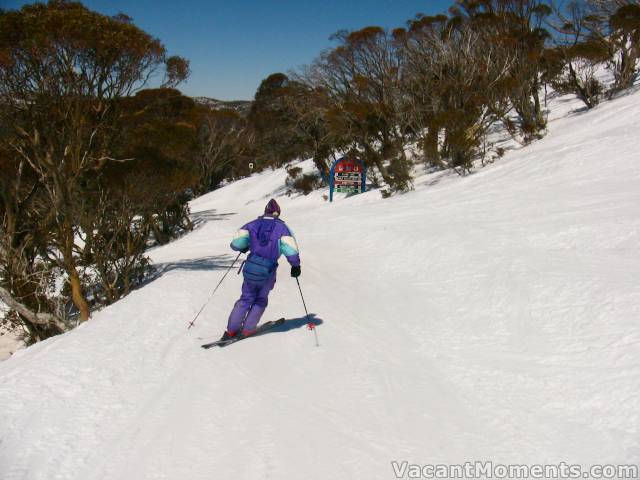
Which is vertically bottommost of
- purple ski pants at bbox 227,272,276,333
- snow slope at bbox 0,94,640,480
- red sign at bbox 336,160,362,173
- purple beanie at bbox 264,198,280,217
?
snow slope at bbox 0,94,640,480

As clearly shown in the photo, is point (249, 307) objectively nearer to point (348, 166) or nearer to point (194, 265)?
point (194, 265)

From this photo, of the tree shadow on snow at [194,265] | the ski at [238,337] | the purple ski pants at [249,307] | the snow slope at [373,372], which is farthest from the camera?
the tree shadow on snow at [194,265]

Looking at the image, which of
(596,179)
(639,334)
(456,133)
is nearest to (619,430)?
(639,334)

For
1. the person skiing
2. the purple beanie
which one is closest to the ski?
the person skiing

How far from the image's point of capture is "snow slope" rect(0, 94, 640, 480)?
134 inches

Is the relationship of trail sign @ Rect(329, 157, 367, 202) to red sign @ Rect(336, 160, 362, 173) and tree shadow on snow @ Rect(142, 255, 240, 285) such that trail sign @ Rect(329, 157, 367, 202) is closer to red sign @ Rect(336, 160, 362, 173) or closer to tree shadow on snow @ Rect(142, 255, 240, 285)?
red sign @ Rect(336, 160, 362, 173)

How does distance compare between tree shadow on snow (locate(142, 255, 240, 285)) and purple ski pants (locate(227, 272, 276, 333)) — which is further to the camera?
tree shadow on snow (locate(142, 255, 240, 285))

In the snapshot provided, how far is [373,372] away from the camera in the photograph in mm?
4871

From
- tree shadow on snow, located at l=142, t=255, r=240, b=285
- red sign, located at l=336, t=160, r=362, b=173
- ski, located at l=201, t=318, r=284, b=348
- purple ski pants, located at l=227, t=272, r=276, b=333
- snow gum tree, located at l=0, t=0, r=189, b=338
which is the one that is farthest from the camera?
red sign, located at l=336, t=160, r=362, b=173

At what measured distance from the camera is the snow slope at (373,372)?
3.42 metres

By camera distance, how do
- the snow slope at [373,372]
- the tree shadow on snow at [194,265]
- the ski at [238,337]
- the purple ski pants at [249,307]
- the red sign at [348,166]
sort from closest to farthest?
1. the snow slope at [373,372]
2. the ski at [238,337]
3. the purple ski pants at [249,307]
4. the tree shadow on snow at [194,265]
5. the red sign at [348,166]

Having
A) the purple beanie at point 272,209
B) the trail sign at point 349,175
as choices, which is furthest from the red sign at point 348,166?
the purple beanie at point 272,209

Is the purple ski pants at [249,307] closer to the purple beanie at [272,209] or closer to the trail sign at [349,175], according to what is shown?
the purple beanie at [272,209]

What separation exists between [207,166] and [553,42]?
3008cm
